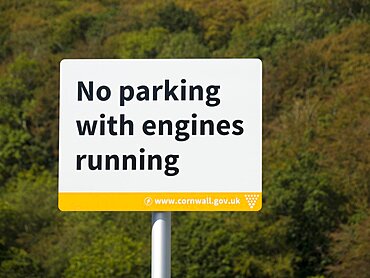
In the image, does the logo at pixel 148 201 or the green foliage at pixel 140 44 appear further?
the green foliage at pixel 140 44

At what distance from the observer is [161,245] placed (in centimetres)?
391

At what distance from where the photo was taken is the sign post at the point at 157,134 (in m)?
3.87

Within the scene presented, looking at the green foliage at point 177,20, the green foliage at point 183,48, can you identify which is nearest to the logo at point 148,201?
the green foliage at point 183,48

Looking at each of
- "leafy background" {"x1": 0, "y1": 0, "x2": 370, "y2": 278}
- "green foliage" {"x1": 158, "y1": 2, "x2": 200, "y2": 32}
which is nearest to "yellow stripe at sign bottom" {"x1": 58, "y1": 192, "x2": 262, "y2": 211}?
"leafy background" {"x1": 0, "y1": 0, "x2": 370, "y2": 278}

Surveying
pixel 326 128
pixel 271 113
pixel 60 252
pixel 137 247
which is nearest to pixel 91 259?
pixel 137 247

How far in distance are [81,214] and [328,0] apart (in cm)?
2978

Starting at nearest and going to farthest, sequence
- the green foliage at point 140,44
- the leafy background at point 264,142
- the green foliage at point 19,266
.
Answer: the leafy background at point 264,142 → the green foliage at point 19,266 → the green foliage at point 140,44

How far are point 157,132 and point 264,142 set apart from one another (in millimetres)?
45999

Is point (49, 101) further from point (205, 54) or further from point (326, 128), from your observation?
point (326, 128)

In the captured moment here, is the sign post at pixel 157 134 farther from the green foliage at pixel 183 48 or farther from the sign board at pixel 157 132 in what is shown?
the green foliage at pixel 183 48

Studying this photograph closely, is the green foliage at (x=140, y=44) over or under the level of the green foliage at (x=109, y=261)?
over

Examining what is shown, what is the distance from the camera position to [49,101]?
62656mm

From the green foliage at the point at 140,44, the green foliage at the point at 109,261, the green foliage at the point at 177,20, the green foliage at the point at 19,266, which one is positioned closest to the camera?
the green foliage at the point at 109,261

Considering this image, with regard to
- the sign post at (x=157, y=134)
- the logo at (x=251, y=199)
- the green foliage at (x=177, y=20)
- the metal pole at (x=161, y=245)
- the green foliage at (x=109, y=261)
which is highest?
the green foliage at (x=177, y=20)
